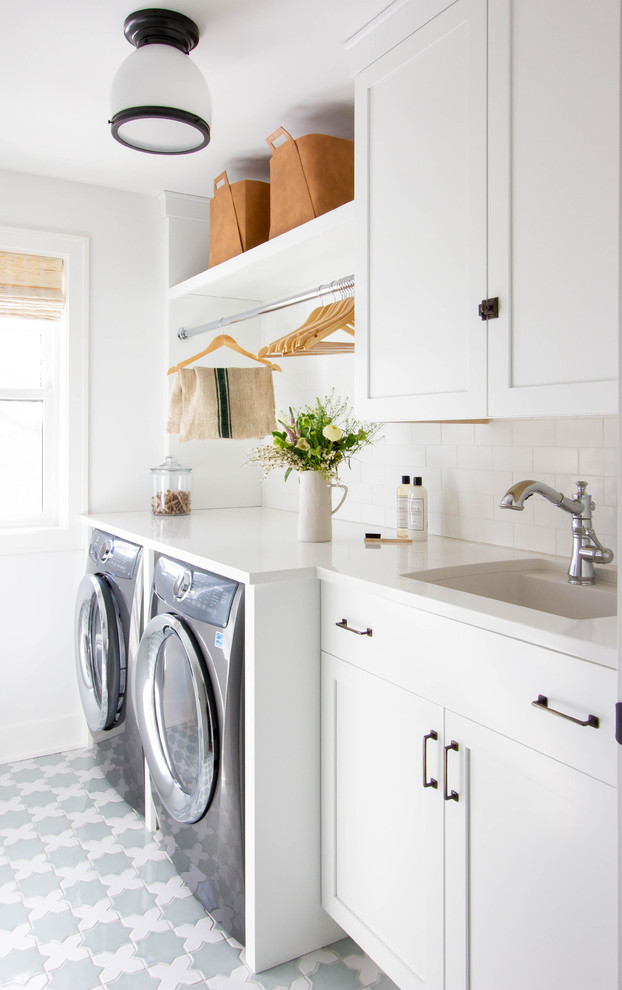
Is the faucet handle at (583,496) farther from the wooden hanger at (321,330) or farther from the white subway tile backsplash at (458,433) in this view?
the wooden hanger at (321,330)

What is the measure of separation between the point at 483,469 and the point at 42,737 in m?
2.21

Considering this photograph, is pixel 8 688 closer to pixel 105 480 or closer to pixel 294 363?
pixel 105 480

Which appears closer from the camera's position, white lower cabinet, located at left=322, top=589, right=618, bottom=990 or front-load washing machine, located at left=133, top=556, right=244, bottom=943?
white lower cabinet, located at left=322, top=589, right=618, bottom=990

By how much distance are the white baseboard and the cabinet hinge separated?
253 cm

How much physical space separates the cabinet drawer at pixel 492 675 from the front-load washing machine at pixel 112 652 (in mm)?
1025

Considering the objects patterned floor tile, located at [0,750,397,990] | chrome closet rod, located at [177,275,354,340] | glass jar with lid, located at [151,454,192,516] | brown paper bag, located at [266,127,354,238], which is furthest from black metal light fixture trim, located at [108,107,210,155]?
patterned floor tile, located at [0,750,397,990]

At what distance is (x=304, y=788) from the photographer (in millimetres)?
1819

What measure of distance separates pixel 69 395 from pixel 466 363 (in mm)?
2030

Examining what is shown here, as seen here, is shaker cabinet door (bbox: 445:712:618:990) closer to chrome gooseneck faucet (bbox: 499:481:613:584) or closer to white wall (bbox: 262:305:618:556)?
chrome gooseneck faucet (bbox: 499:481:613:584)

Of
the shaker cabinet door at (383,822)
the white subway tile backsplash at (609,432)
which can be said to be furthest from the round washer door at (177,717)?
the white subway tile backsplash at (609,432)

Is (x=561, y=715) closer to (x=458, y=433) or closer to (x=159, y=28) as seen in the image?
(x=458, y=433)

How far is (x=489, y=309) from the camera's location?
5.09ft

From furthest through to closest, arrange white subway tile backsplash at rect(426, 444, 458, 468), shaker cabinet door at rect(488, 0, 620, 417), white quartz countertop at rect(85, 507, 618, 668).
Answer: white subway tile backsplash at rect(426, 444, 458, 468), shaker cabinet door at rect(488, 0, 620, 417), white quartz countertop at rect(85, 507, 618, 668)

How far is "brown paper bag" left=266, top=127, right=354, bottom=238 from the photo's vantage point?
7.36 feet
